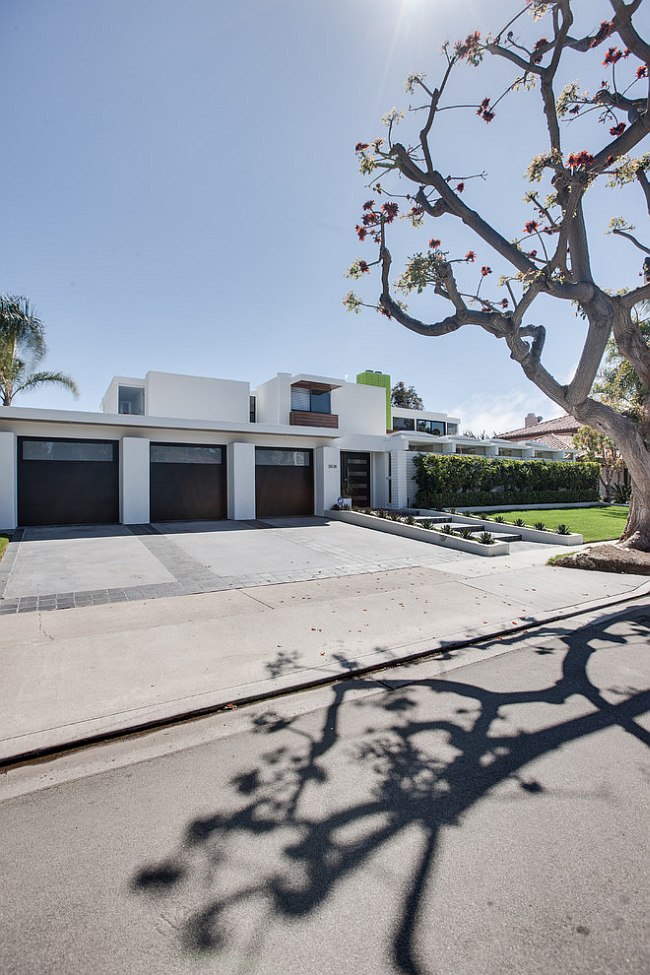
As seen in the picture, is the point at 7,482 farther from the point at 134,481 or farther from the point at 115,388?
the point at 115,388

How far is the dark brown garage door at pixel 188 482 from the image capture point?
16.2m

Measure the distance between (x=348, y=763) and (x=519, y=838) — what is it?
108cm

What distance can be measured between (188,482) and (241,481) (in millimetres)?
1743

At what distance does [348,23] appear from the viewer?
28.7 ft

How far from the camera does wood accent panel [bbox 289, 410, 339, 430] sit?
2532 cm

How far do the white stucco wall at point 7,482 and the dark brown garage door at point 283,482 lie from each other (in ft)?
24.1

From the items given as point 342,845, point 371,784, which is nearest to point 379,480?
point 371,784

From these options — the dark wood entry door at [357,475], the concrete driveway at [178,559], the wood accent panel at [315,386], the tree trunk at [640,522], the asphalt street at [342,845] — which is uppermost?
the wood accent panel at [315,386]

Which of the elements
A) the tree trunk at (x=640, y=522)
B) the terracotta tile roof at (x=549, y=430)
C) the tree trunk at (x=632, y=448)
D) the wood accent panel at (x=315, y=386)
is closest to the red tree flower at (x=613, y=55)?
the tree trunk at (x=632, y=448)

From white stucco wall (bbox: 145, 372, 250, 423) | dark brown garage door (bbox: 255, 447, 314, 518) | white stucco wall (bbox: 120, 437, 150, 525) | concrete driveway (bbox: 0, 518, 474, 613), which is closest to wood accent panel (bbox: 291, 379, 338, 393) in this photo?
white stucco wall (bbox: 145, 372, 250, 423)

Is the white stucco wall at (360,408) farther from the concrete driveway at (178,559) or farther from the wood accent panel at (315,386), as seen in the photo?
the concrete driveway at (178,559)

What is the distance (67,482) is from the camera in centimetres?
1494

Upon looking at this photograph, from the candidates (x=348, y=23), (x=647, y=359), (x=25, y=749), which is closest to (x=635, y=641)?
(x=25, y=749)

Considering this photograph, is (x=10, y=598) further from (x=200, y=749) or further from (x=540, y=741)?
(x=540, y=741)
